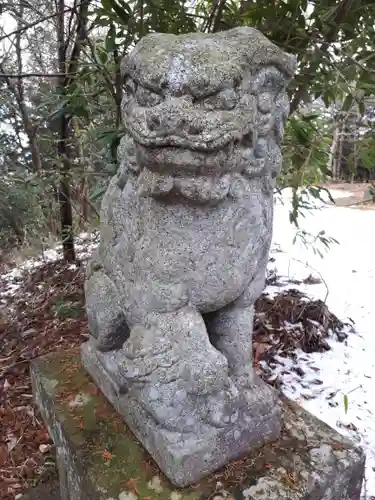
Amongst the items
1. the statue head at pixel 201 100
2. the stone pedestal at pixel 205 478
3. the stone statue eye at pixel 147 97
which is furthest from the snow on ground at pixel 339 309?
the stone statue eye at pixel 147 97

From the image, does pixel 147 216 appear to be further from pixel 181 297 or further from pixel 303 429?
pixel 303 429

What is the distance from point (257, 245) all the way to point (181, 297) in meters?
0.18

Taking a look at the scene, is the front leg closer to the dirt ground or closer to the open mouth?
the open mouth

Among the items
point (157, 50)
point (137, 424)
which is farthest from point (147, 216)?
point (137, 424)

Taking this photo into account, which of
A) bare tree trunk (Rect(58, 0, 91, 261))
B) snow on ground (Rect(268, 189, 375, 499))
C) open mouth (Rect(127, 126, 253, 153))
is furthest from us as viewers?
bare tree trunk (Rect(58, 0, 91, 261))

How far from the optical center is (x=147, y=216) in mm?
931

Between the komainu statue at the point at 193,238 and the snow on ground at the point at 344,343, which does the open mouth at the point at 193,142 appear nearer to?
the komainu statue at the point at 193,238

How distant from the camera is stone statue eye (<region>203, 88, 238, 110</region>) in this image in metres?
0.80

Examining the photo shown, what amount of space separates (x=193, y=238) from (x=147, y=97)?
25 cm

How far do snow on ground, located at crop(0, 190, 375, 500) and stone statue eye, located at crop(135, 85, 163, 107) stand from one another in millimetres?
1341

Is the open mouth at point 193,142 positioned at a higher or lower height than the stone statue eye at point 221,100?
lower

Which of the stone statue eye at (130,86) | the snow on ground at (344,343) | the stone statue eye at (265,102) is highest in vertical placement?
the stone statue eye at (130,86)

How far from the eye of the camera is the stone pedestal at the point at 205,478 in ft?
3.19

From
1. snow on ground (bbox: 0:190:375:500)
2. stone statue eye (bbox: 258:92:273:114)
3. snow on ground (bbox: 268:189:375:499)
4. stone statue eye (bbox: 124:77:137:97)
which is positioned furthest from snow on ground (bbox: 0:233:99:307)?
stone statue eye (bbox: 258:92:273:114)
